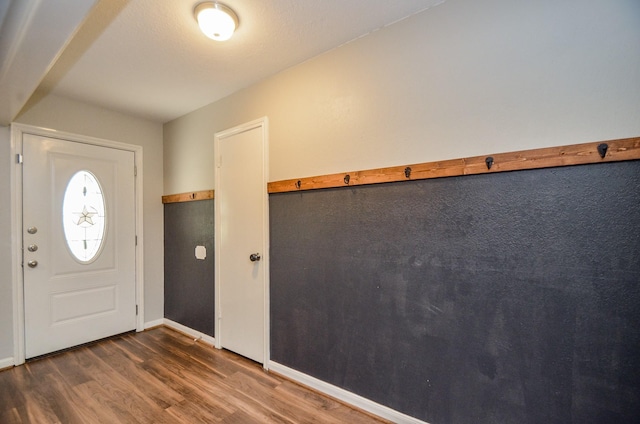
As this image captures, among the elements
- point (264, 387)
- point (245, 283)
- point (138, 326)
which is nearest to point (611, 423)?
point (264, 387)

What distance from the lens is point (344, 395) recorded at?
2055mm

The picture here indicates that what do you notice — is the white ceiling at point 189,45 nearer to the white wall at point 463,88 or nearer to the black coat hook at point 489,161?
the white wall at point 463,88

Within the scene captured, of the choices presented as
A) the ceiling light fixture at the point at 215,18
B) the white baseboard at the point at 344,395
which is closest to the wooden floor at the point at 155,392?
the white baseboard at the point at 344,395

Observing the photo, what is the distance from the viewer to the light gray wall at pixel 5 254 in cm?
258

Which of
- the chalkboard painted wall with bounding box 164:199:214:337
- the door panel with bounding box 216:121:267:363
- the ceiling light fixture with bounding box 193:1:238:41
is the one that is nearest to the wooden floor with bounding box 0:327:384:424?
the door panel with bounding box 216:121:267:363

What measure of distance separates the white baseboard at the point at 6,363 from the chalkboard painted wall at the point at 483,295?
2638 millimetres

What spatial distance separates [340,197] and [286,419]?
1.51 m

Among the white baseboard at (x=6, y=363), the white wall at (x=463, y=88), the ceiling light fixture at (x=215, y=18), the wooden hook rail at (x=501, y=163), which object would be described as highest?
the ceiling light fixture at (x=215, y=18)

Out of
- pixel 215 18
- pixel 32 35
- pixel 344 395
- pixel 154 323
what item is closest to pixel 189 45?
pixel 215 18

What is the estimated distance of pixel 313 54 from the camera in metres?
2.24

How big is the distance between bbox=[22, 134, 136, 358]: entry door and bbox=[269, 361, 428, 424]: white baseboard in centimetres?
208

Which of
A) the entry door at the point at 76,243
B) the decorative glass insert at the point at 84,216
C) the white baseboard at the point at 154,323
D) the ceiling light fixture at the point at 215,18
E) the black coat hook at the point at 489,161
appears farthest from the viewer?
the white baseboard at the point at 154,323

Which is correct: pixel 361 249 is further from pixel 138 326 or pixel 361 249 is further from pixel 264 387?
pixel 138 326

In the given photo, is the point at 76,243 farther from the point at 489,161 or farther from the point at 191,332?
the point at 489,161
